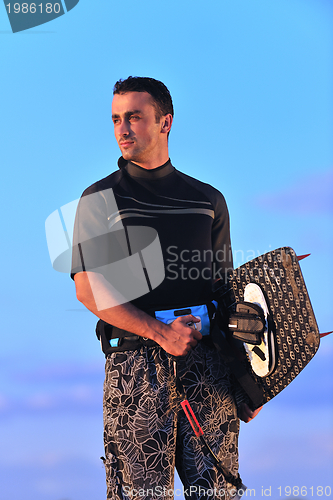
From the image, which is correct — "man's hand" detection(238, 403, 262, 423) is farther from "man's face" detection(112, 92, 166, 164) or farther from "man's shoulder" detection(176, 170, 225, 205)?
"man's face" detection(112, 92, 166, 164)

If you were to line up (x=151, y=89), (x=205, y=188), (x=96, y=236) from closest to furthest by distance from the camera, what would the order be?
(x=96, y=236)
(x=151, y=89)
(x=205, y=188)

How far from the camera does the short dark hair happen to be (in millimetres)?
2416

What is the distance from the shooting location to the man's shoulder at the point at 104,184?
2.32m

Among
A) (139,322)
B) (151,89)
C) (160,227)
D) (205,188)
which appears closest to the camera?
(139,322)

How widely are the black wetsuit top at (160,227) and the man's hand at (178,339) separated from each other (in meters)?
0.15

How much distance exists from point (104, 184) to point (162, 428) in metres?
1.18

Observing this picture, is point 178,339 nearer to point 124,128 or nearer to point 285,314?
point 285,314

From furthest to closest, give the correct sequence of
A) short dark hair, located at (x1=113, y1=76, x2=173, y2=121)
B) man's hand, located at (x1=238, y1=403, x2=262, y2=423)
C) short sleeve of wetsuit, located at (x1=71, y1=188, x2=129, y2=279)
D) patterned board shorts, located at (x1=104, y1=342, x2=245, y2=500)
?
short dark hair, located at (x1=113, y1=76, x2=173, y2=121)
man's hand, located at (x1=238, y1=403, x2=262, y2=423)
short sleeve of wetsuit, located at (x1=71, y1=188, x2=129, y2=279)
patterned board shorts, located at (x1=104, y1=342, x2=245, y2=500)

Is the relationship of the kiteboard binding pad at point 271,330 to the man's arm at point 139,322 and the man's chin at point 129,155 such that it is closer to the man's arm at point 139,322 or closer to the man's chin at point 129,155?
the man's arm at point 139,322

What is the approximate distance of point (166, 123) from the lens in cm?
252

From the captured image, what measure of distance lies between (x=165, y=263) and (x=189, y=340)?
1.29 ft

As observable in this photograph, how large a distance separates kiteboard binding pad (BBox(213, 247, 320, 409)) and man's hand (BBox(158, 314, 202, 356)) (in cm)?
18

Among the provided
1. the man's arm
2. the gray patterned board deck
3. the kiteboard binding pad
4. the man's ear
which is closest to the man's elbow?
the man's arm

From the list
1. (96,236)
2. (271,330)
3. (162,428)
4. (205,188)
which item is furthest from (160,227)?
(162,428)
